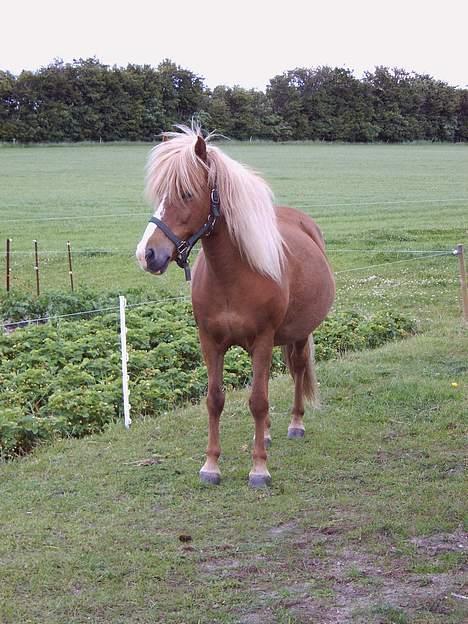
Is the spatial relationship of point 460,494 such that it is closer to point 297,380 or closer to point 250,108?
point 297,380

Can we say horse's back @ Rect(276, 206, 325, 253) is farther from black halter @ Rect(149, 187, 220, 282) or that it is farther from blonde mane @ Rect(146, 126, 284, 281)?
black halter @ Rect(149, 187, 220, 282)

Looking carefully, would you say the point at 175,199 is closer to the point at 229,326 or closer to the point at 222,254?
the point at 222,254

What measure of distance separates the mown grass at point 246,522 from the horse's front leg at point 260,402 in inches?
4.7

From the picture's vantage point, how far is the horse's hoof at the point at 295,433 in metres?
6.63

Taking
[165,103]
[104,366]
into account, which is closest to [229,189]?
[104,366]

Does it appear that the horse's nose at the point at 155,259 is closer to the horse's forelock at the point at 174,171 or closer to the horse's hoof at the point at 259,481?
the horse's forelock at the point at 174,171

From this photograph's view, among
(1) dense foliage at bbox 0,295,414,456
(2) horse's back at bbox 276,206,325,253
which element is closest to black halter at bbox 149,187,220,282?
(2) horse's back at bbox 276,206,325,253

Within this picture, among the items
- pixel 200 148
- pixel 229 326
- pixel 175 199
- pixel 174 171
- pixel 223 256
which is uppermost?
pixel 200 148

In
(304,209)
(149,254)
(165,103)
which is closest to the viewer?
(149,254)

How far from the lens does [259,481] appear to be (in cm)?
557

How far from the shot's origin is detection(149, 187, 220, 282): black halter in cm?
479

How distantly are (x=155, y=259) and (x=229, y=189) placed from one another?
81 centimetres

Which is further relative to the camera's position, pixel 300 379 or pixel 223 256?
pixel 300 379

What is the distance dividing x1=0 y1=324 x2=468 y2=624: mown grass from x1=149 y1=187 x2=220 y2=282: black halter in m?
1.60
